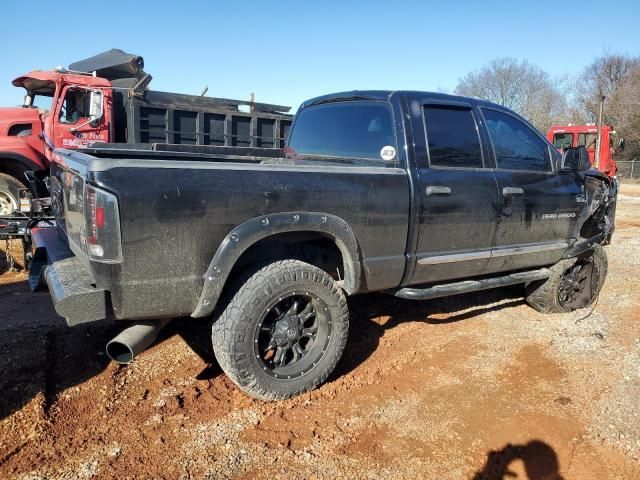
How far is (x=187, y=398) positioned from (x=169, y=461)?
0.66 metres

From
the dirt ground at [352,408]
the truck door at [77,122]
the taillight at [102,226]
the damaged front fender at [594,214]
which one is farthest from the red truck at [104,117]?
the damaged front fender at [594,214]

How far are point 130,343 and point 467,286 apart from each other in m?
2.58

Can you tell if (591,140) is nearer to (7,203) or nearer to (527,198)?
(527,198)

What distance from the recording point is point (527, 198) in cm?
433

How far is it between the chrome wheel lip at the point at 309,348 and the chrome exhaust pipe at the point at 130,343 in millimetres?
609

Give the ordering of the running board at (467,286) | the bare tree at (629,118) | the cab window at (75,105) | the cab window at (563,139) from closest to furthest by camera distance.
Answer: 1. the running board at (467,286)
2. the cab window at (75,105)
3. the cab window at (563,139)
4. the bare tree at (629,118)

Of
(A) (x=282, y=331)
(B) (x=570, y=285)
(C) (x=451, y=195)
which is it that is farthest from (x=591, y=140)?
(A) (x=282, y=331)

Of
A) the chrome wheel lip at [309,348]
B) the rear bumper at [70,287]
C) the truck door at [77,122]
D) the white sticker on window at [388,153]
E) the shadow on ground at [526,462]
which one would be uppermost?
the truck door at [77,122]

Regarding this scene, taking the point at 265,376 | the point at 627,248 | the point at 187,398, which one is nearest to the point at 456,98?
the point at 265,376

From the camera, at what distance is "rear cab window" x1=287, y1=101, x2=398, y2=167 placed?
3846 millimetres

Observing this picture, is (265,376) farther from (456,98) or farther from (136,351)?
(456,98)

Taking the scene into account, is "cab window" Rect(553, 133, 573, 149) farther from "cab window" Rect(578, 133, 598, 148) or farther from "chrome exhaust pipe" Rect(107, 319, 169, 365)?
"chrome exhaust pipe" Rect(107, 319, 169, 365)

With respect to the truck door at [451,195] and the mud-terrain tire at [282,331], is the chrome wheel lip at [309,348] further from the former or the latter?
the truck door at [451,195]

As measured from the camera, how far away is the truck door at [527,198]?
4238 mm
